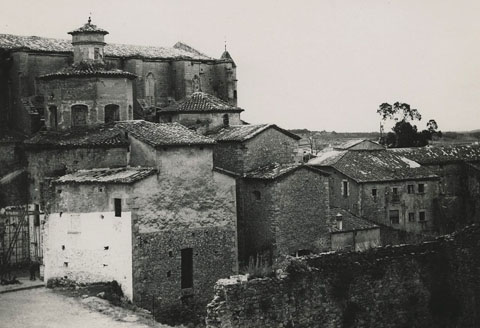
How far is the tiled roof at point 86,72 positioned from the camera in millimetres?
28578

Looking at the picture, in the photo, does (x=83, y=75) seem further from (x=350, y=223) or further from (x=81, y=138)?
(x=350, y=223)

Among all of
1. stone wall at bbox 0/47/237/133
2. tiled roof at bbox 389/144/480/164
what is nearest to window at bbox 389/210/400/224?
tiled roof at bbox 389/144/480/164

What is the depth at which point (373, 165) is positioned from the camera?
43062 millimetres

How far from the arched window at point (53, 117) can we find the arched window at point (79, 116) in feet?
3.11

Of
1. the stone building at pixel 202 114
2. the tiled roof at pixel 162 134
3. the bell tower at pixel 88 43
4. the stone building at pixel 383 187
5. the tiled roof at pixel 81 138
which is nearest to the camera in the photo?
the tiled roof at pixel 162 134

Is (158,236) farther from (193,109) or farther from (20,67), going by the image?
(20,67)

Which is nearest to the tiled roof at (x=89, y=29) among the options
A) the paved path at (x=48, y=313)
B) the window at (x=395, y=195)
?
the paved path at (x=48, y=313)

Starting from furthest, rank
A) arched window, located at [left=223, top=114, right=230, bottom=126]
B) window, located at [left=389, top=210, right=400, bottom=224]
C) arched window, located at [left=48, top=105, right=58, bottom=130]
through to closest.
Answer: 1. window, located at [left=389, top=210, right=400, bottom=224]
2. arched window, located at [left=223, top=114, right=230, bottom=126]
3. arched window, located at [left=48, top=105, right=58, bottom=130]

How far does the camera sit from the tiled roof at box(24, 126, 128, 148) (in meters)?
25.8

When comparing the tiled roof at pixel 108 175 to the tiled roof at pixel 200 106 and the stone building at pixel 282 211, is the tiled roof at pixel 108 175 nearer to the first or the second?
the stone building at pixel 282 211

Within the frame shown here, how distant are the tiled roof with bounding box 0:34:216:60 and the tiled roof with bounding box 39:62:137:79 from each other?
3.03 metres

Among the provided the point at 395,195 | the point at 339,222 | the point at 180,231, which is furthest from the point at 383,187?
the point at 180,231

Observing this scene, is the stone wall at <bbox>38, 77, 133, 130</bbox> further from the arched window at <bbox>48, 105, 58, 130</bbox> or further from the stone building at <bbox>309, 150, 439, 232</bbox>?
the stone building at <bbox>309, 150, 439, 232</bbox>

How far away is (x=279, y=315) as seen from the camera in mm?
13758
